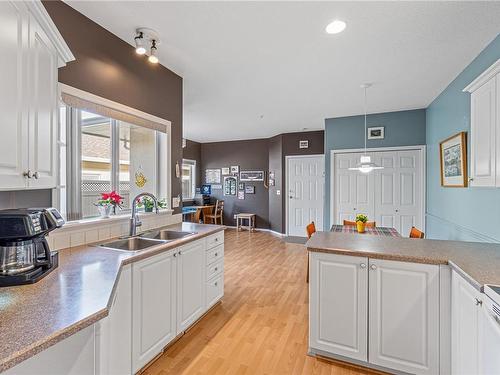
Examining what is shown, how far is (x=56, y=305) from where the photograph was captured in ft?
3.26

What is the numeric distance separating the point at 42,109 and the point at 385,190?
4.92m

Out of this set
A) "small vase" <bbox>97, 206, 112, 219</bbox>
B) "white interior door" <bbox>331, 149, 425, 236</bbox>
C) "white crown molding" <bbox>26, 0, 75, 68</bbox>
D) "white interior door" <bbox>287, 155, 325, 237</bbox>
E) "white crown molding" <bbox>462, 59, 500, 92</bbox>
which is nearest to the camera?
"white crown molding" <bbox>26, 0, 75, 68</bbox>

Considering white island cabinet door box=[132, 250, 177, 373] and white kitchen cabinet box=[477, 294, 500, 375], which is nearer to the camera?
white kitchen cabinet box=[477, 294, 500, 375]

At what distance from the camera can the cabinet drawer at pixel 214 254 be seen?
257cm

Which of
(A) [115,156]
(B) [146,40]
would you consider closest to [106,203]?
(A) [115,156]

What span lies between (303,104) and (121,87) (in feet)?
9.27

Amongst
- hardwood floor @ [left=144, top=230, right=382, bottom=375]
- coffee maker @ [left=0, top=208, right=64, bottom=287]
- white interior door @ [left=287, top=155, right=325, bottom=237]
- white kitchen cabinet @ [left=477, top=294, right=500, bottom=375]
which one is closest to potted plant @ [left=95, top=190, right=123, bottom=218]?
coffee maker @ [left=0, top=208, right=64, bottom=287]

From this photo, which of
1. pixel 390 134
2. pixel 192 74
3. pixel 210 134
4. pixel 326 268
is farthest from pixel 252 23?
pixel 210 134

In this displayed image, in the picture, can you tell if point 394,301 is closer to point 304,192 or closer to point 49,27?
point 49,27

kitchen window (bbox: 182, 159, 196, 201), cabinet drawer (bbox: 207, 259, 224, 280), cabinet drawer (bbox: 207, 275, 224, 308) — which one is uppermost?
kitchen window (bbox: 182, 159, 196, 201)

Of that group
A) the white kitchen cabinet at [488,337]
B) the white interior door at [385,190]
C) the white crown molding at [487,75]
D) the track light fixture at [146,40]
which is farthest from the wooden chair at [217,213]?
the white kitchen cabinet at [488,337]

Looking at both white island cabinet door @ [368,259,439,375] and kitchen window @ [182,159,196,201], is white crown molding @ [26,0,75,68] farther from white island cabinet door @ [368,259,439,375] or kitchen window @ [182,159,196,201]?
kitchen window @ [182,159,196,201]

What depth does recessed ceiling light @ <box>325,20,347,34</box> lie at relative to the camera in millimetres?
2027

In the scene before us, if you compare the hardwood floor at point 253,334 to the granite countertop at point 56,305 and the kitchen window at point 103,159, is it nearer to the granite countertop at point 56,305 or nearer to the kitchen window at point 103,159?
the granite countertop at point 56,305
